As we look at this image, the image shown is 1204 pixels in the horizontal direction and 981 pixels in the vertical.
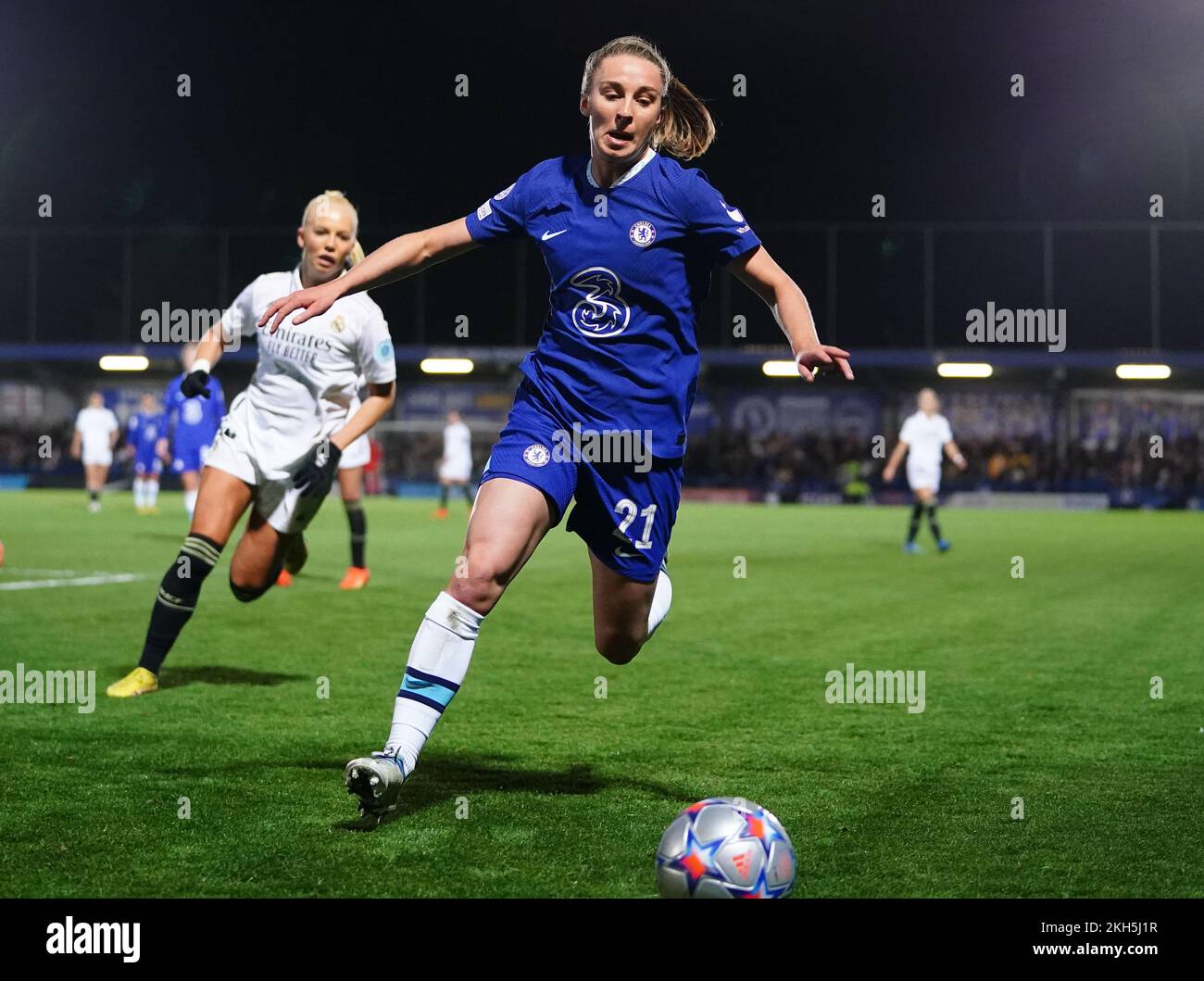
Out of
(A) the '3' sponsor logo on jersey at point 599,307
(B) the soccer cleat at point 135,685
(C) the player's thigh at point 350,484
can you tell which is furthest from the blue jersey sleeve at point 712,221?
(C) the player's thigh at point 350,484

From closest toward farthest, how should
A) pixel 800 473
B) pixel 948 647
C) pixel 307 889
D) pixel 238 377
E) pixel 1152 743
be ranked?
pixel 307 889 < pixel 1152 743 < pixel 948 647 < pixel 800 473 < pixel 238 377

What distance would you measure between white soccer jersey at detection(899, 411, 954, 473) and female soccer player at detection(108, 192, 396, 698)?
14338mm

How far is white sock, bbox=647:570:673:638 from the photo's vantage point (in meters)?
5.29

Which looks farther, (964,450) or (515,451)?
(964,450)

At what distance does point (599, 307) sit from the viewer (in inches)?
189

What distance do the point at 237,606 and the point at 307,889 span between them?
314 inches

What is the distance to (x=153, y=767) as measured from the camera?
17.9ft

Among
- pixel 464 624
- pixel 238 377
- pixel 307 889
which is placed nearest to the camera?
pixel 307 889

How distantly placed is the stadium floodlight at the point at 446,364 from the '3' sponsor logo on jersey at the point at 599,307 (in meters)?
35.6

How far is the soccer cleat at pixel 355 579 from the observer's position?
1340 centimetres

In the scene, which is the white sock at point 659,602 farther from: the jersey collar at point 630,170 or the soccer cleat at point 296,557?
the soccer cleat at point 296,557

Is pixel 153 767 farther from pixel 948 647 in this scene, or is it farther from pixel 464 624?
pixel 948 647

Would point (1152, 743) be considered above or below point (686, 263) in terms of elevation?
below
